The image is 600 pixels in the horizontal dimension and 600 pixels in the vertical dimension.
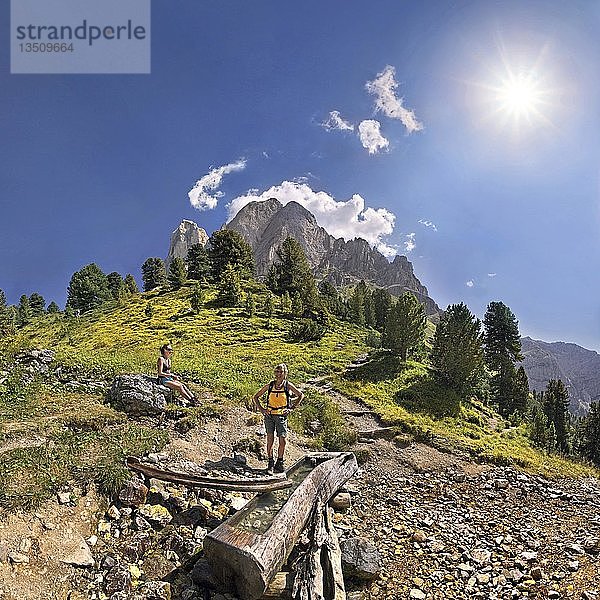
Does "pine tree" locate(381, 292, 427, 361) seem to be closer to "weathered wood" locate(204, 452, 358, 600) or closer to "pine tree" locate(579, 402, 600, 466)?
"pine tree" locate(579, 402, 600, 466)

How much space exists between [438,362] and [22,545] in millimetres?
26031

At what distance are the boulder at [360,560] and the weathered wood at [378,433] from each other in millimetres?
8253

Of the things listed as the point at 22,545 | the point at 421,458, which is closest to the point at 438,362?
the point at 421,458

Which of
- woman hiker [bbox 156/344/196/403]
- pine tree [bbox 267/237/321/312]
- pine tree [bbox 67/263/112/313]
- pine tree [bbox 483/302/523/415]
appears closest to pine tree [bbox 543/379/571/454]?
pine tree [bbox 483/302/523/415]

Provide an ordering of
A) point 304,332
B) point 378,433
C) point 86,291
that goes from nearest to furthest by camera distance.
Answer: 1. point 378,433
2. point 304,332
3. point 86,291

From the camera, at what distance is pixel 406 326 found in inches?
1253

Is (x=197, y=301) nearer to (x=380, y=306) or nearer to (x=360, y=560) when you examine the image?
(x=380, y=306)

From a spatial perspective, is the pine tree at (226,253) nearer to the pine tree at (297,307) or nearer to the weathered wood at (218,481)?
the pine tree at (297,307)

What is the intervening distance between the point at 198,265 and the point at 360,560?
204 feet

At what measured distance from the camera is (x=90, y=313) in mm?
49094

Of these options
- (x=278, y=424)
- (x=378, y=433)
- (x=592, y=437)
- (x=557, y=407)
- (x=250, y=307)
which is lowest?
(x=592, y=437)

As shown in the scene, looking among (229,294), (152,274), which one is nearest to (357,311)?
(229,294)

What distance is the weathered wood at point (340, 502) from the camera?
939cm

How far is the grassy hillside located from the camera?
8.26m
